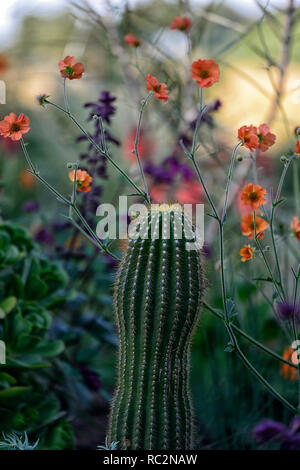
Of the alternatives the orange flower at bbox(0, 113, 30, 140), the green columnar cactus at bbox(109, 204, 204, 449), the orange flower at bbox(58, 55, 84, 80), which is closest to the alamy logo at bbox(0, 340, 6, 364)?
the green columnar cactus at bbox(109, 204, 204, 449)

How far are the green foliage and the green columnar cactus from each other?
1.47 ft

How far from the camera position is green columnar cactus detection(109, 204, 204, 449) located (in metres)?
1.28

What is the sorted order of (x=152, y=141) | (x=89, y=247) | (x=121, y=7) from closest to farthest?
(x=121, y=7), (x=89, y=247), (x=152, y=141)

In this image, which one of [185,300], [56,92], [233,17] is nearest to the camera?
[185,300]

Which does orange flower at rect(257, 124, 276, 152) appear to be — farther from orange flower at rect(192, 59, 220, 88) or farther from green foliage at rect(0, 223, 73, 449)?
green foliage at rect(0, 223, 73, 449)

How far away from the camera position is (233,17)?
17.1 feet

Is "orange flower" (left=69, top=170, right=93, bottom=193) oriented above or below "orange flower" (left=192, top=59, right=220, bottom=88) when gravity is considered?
below

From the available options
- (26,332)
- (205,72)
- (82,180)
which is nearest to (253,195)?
(205,72)

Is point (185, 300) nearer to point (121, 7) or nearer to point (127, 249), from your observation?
point (127, 249)

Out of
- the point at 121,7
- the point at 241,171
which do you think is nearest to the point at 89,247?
the point at 241,171

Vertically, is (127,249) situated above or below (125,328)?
above

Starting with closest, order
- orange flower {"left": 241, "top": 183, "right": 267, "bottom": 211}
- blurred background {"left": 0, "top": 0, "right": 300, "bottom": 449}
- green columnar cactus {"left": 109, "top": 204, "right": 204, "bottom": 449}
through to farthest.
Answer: green columnar cactus {"left": 109, "top": 204, "right": 204, "bottom": 449}
orange flower {"left": 241, "top": 183, "right": 267, "bottom": 211}
blurred background {"left": 0, "top": 0, "right": 300, "bottom": 449}
